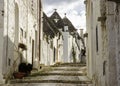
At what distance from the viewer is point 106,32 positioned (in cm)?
1345

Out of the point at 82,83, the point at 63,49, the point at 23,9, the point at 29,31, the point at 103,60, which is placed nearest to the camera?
the point at 103,60

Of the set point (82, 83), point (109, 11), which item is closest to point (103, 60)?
point (109, 11)

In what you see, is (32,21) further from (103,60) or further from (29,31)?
(103,60)

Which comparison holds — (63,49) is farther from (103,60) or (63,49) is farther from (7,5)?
(103,60)

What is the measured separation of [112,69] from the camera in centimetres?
1271

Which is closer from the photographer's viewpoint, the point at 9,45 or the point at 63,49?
the point at 9,45

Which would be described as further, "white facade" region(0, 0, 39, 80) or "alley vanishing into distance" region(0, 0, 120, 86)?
"white facade" region(0, 0, 39, 80)

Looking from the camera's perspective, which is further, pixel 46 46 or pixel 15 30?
pixel 46 46

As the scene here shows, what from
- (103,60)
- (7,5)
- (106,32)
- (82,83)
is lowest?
(82,83)

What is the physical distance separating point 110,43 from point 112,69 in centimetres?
93

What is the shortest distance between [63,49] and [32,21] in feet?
96.9

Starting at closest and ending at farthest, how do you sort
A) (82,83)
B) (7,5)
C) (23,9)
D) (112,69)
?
(112,69)
(82,83)
(7,5)
(23,9)

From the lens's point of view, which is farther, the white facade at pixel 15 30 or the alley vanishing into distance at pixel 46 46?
the white facade at pixel 15 30

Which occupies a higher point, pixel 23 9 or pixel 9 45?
pixel 23 9
